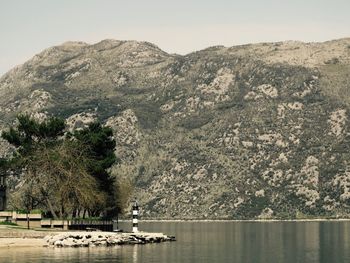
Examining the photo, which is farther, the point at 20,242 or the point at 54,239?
the point at 54,239

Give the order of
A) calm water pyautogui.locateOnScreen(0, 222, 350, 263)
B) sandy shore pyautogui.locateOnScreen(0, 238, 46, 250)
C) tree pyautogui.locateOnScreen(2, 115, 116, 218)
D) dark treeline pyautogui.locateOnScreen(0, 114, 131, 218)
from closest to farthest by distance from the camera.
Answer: calm water pyautogui.locateOnScreen(0, 222, 350, 263)
sandy shore pyautogui.locateOnScreen(0, 238, 46, 250)
tree pyautogui.locateOnScreen(2, 115, 116, 218)
dark treeline pyautogui.locateOnScreen(0, 114, 131, 218)

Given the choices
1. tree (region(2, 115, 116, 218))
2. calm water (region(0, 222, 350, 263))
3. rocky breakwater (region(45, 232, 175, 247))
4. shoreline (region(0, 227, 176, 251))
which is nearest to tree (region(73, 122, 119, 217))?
tree (region(2, 115, 116, 218))

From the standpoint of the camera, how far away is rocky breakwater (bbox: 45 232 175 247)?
92750 mm

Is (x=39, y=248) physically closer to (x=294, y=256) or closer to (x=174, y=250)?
(x=174, y=250)

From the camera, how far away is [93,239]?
316 feet

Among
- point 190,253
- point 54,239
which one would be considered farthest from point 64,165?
point 190,253

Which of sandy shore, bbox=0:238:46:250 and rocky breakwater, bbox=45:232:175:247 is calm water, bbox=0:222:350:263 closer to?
rocky breakwater, bbox=45:232:175:247

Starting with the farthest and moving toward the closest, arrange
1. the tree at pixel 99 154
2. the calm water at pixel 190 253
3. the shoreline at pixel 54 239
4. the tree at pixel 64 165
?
the tree at pixel 99 154 → the tree at pixel 64 165 → the shoreline at pixel 54 239 → the calm water at pixel 190 253

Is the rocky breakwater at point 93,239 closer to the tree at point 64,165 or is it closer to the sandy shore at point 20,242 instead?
the sandy shore at point 20,242

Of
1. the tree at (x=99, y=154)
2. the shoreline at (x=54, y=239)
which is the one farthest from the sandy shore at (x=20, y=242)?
the tree at (x=99, y=154)

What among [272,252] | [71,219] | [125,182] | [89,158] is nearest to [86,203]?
[71,219]

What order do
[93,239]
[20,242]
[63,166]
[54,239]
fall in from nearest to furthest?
[20,242], [54,239], [93,239], [63,166]

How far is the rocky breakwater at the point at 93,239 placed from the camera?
92.8m

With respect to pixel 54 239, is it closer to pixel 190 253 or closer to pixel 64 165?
pixel 190 253
